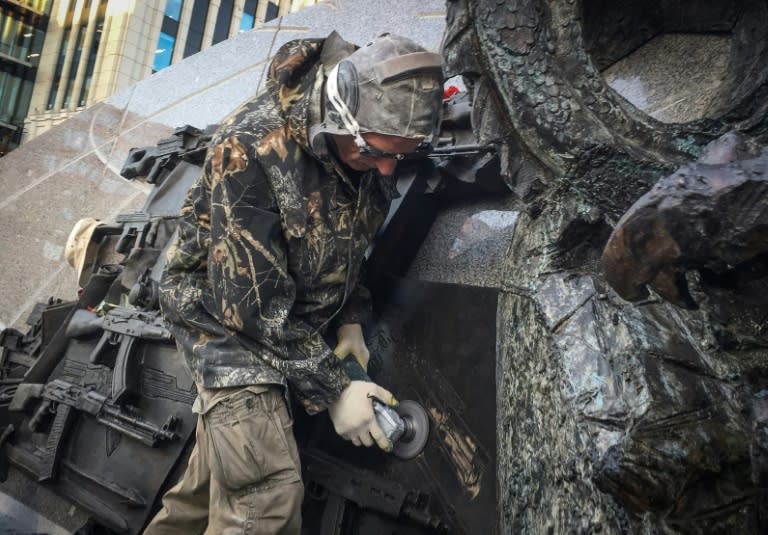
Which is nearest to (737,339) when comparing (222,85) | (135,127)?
(222,85)

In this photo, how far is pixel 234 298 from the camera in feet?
8.15

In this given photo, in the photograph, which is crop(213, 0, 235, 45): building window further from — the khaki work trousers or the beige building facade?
the khaki work trousers

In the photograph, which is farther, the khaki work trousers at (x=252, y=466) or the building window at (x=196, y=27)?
the building window at (x=196, y=27)

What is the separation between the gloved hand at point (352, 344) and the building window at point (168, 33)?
16574 millimetres

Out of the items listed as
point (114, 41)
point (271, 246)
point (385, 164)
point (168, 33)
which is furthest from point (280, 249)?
point (168, 33)

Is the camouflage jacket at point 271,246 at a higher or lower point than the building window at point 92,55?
higher

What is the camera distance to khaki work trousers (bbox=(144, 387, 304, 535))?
2463 mm

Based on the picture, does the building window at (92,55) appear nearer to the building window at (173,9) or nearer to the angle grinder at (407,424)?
the building window at (173,9)

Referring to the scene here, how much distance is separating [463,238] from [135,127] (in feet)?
16.5

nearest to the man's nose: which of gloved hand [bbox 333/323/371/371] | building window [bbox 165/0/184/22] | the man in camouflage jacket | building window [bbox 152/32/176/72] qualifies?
the man in camouflage jacket

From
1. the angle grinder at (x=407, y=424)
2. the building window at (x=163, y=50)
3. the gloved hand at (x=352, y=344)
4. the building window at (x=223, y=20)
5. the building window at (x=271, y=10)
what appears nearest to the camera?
the angle grinder at (x=407, y=424)

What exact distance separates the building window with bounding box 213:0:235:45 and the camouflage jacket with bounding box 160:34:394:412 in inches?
717

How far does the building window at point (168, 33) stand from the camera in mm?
17719

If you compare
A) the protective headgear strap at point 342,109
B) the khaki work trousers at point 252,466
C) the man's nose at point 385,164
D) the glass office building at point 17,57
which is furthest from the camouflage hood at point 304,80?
the glass office building at point 17,57
